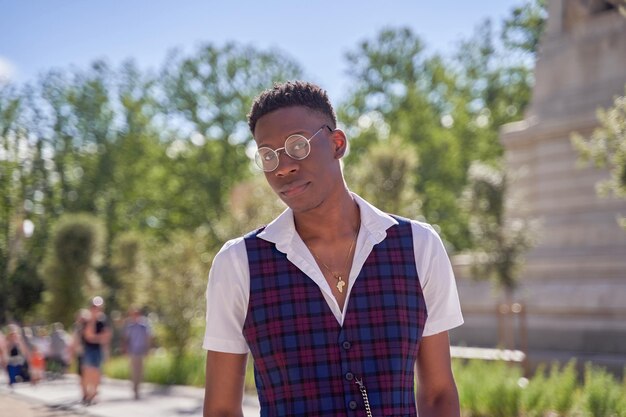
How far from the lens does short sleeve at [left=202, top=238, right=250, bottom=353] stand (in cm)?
267

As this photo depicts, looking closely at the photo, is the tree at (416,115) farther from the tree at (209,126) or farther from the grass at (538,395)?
the grass at (538,395)

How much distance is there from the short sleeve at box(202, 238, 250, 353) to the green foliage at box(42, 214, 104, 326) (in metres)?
33.0

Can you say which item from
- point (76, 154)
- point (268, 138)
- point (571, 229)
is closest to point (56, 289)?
point (76, 154)

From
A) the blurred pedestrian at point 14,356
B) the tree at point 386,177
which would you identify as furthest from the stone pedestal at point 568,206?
the blurred pedestrian at point 14,356

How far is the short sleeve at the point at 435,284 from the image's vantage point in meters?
2.78

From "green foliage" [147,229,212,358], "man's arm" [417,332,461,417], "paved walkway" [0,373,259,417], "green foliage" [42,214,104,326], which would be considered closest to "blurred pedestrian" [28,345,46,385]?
"paved walkway" [0,373,259,417]

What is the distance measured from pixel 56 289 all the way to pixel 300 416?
33.8 meters

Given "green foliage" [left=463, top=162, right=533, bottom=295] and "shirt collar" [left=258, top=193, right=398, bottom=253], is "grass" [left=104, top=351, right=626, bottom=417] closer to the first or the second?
"green foliage" [left=463, top=162, right=533, bottom=295]

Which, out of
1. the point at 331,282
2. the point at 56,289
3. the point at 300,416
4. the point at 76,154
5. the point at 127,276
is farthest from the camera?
the point at 76,154

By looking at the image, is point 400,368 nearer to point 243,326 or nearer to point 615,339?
point 243,326

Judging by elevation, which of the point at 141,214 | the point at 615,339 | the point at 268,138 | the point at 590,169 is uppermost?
the point at 141,214

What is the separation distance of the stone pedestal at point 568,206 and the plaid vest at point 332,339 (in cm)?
1660

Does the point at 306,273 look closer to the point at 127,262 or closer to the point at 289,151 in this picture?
the point at 289,151

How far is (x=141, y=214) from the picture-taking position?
52.1m
